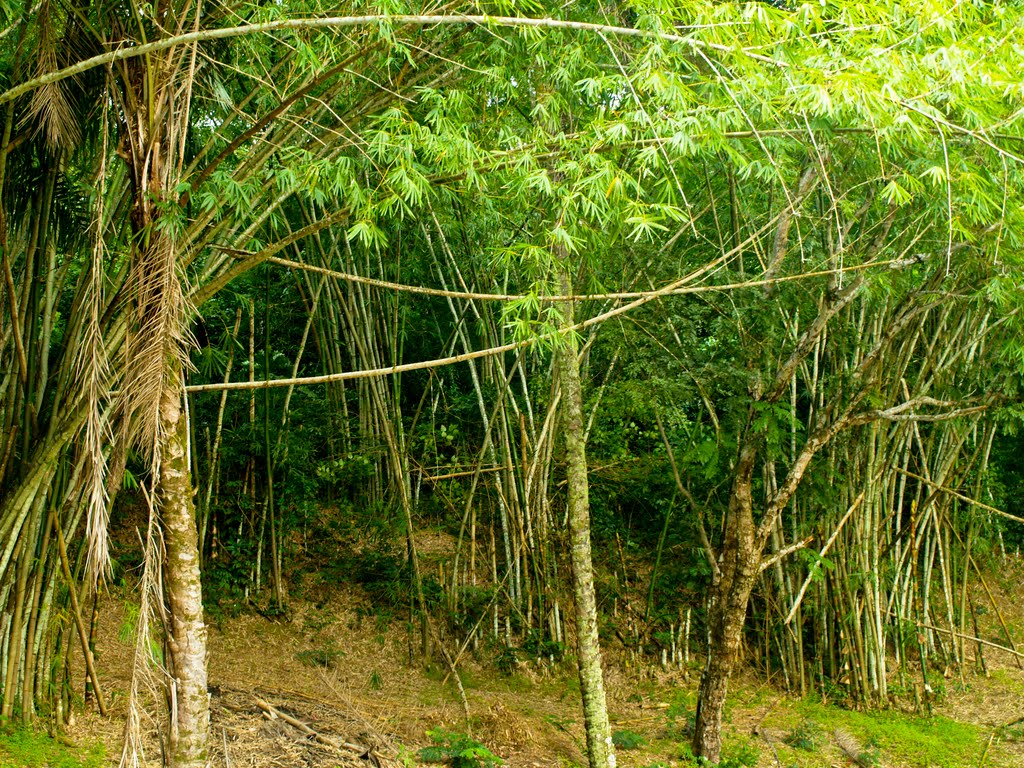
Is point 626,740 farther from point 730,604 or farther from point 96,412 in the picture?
point 96,412

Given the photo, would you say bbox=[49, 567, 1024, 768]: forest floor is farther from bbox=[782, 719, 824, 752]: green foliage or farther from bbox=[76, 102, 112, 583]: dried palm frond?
bbox=[76, 102, 112, 583]: dried palm frond

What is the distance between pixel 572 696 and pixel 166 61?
4170 mm

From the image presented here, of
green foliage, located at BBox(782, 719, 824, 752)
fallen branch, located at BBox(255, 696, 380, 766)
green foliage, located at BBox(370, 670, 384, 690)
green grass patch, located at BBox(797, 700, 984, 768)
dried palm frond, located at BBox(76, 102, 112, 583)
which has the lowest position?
green grass patch, located at BBox(797, 700, 984, 768)

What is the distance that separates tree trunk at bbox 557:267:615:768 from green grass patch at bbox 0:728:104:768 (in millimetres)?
1930

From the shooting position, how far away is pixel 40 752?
3033mm

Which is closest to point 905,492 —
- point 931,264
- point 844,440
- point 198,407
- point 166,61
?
point 844,440

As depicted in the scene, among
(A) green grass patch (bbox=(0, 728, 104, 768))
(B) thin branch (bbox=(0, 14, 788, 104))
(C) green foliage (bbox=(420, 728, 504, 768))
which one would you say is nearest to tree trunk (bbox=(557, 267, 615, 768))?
(C) green foliage (bbox=(420, 728, 504, 768))

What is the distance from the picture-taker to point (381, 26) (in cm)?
249

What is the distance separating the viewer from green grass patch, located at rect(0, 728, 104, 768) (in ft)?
9.63

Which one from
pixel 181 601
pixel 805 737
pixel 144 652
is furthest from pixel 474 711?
pixel 144 652

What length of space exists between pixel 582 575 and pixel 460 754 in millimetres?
1046

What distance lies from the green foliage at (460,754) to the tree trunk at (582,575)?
0.56 m

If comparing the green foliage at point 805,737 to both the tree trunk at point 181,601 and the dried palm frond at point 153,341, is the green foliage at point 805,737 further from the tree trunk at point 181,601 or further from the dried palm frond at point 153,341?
the dried palm frond at point 153,341

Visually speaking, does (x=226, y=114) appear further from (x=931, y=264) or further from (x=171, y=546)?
(x=931, y=264)
